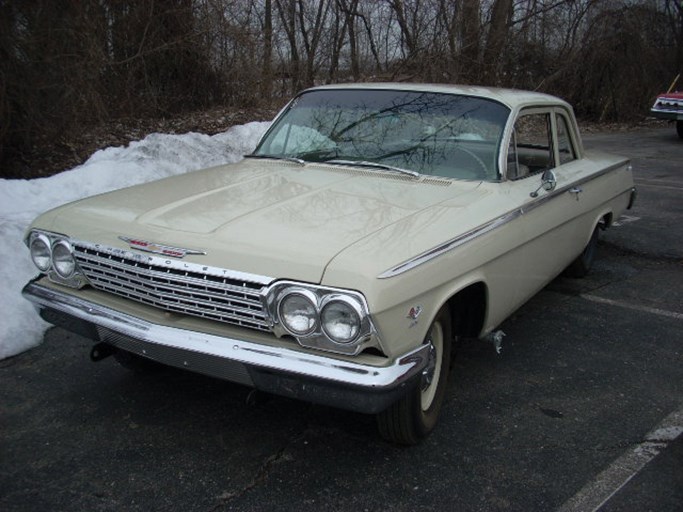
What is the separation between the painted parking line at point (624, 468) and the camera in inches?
109

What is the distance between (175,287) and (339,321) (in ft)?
2.46

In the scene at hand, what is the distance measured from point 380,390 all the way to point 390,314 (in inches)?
11.4

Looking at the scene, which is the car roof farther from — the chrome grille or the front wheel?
the chrome grille

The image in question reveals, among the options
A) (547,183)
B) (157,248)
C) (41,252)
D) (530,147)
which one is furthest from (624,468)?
(41,252)

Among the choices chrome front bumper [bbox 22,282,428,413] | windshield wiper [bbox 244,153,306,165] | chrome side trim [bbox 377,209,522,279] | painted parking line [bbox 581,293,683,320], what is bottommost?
painted parking line [bbox 581,293,683,320]

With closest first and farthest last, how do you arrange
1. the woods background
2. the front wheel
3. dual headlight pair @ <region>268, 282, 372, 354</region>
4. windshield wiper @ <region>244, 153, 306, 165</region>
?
dual headlight pair @ <region>268, 282, 372, 354</region>
the front wheel
windshield wiper @ <region>244, 153, 306, 165</region>
the woods background

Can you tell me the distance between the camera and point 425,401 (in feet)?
10.6

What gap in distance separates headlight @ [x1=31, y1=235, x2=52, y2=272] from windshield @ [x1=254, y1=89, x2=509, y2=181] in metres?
1.61

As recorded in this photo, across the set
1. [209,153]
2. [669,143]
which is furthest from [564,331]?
[669,143]

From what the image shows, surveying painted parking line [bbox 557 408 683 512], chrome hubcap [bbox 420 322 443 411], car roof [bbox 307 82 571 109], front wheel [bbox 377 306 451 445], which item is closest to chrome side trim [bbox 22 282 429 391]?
front wheel [bbox 377 306 451 445]

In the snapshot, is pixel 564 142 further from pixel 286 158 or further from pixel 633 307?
pixel 286 158

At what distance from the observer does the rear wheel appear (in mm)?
5574

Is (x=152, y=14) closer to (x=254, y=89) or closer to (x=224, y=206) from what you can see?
(x=254, y=89)

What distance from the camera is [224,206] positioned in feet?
10.7
